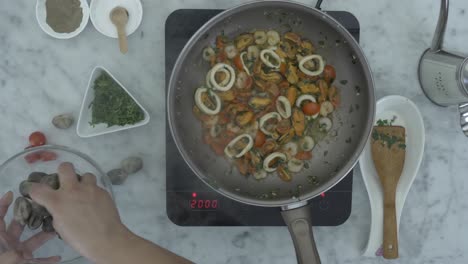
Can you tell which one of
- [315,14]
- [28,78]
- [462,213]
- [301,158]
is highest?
[315,14]

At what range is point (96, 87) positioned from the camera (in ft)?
3.08

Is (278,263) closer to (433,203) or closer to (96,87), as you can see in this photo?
(433,203)

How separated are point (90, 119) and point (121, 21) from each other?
0.69 ft

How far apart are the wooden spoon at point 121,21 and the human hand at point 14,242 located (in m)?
0.36

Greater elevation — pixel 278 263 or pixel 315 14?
pixel 315 14

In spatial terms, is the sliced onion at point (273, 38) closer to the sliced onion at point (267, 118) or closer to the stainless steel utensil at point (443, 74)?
the sliced onion at point (267, 118)

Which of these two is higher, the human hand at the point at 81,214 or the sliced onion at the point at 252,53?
the sliced onion at the point at 252,53

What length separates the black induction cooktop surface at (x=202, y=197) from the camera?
0.95 m

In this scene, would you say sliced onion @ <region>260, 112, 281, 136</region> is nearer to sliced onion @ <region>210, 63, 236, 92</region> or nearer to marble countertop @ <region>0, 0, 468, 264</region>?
sliced onion @ <region>210, 63, 236, 92</region>

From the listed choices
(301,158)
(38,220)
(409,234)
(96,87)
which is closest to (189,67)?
(96,87)

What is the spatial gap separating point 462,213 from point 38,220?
904 mm

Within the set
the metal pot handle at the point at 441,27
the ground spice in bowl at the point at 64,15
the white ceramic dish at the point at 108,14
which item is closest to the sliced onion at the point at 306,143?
the metal pot handle at the point at 441,27

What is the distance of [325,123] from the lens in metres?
0.96

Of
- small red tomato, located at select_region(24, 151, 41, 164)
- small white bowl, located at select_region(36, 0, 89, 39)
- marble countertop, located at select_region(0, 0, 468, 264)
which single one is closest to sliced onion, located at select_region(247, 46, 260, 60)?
marble countertop, located at select_region(0, 0, 468, 264)
